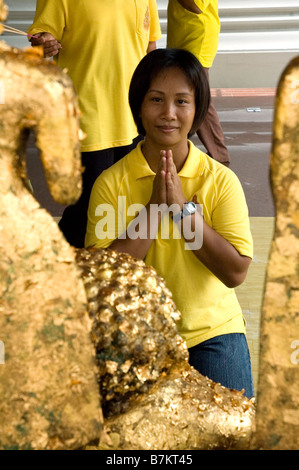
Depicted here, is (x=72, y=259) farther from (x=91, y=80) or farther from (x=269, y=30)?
(x=269, y=30)

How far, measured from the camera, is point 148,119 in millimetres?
1173

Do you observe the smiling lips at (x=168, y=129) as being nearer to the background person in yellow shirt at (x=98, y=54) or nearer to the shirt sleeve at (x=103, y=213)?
the shirt sleeve at (x=103, y=213)

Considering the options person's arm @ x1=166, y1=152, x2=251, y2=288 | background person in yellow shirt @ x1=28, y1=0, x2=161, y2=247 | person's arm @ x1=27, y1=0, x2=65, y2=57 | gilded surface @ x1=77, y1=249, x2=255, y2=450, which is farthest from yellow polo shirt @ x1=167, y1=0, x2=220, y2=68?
gilded surface @ x1=77, y1=249, x2=255, y2=450

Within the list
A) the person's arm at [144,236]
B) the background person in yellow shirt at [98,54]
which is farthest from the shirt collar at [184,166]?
the background person in yellow shirt at [98,54]

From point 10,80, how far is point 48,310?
18 centimetres

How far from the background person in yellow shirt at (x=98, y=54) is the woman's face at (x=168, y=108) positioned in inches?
19.7

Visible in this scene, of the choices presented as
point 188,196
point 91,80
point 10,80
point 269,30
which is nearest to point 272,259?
point 10,80

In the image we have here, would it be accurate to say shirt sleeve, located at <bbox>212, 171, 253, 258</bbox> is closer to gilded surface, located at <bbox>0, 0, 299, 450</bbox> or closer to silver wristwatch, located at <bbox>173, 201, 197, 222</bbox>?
silver wristwatch, located at <bbox>173, 201, 197, 222</bbox>

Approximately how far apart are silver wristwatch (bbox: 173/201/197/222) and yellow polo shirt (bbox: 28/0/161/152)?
658mm

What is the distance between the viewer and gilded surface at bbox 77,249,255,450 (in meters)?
0.59

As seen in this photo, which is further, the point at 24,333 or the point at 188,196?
the point at 188,196

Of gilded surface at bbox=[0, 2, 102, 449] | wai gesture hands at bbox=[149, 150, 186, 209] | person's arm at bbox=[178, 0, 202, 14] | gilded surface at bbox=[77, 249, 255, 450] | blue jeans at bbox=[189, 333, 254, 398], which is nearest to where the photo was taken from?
gilded surface at bbox=[0, 2, 102, 449]

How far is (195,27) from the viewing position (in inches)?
82.2

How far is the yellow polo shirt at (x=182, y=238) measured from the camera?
111 cm
